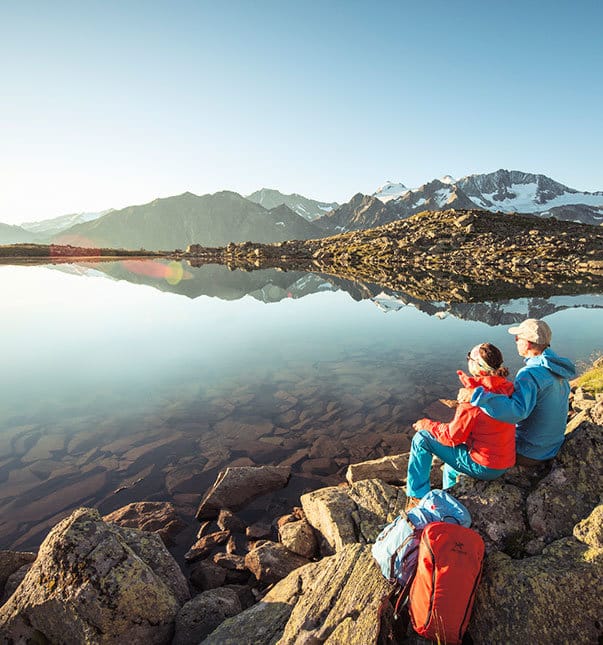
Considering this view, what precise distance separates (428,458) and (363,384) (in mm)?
11524

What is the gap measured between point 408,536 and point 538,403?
140 inches

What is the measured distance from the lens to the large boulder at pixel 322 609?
16.0 ft

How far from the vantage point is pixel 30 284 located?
185 feet

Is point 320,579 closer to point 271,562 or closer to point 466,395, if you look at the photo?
point 271,562

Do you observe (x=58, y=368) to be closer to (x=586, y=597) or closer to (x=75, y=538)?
(x=75, y=538)

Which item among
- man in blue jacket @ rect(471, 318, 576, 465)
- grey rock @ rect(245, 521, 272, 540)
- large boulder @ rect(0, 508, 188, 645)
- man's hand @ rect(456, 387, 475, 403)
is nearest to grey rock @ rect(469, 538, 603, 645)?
man in blue jacket @ rect(471, 318, 576, 465)

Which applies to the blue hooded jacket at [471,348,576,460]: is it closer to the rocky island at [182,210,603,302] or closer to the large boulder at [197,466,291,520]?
the large boulder at [197,466,291,520]

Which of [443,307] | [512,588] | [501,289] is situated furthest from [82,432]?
[501,289]

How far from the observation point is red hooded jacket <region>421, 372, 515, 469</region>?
20.5ft

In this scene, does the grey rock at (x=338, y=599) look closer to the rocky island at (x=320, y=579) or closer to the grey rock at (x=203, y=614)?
the rocky island at (x=320, y=579)

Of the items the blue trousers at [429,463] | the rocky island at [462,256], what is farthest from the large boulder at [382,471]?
the rocky island at [462,256]

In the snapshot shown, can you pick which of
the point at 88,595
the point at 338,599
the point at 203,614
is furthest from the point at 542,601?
the point at 88,595

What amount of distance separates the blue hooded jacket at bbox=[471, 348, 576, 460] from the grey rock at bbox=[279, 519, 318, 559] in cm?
501

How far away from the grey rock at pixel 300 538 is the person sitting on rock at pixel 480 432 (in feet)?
12.2
